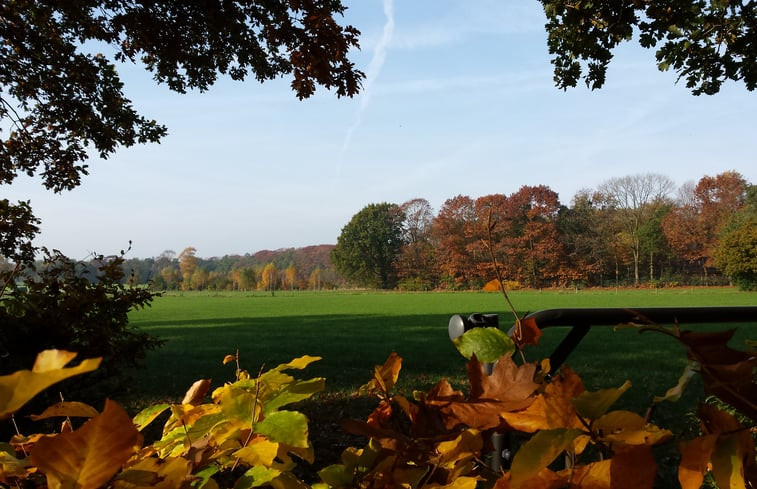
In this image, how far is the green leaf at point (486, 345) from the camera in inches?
18.2

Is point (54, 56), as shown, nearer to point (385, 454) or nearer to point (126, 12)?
point (126, 12)

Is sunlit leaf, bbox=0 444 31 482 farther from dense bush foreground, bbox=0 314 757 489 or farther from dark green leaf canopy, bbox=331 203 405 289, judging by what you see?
dark green leaf canopy, bbox=331 203 405 289

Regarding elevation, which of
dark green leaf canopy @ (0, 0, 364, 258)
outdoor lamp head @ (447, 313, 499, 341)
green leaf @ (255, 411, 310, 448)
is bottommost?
green leaf @ (255, 411, 310, 448)

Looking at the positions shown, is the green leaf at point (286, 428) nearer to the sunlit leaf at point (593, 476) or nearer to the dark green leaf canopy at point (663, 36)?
the sunlit leaf at point (593, 476)

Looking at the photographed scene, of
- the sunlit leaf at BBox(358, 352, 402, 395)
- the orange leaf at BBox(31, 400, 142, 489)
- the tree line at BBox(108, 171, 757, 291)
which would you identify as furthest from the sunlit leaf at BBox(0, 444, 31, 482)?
the tree line at BBox(108, 171, 757, 291)

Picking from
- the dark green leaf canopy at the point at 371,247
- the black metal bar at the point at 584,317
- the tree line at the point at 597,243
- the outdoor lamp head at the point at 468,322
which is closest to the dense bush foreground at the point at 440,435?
the outdoor lamp head at the point at 468,322

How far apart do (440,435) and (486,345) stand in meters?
0.09

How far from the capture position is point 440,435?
42 centimetres

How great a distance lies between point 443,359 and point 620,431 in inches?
381

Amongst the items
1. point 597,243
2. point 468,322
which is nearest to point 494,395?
point 468,322

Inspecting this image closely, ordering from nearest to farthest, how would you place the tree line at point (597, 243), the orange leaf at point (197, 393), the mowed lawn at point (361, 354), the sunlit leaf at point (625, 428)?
the sunlit leaf at point (625, 428)
the orange leaf at point (197, 393)
the mowed lawn at point (361, 354)
the tree line at point (597, 243)

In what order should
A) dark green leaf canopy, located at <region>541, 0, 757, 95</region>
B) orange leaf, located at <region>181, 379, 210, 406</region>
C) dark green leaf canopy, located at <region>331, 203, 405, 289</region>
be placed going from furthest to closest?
dark green leaf canopy, located at <region>331, 203, 405, 289</region>, dark green leaf canopy, located at <region>541, 0, 757, 95</region>, orange leaf, located at <region>181, 379, 210, 406</region>

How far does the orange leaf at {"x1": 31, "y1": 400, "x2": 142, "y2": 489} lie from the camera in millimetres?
289

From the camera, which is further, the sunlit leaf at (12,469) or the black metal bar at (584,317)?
the black metal bar at (584,317)
